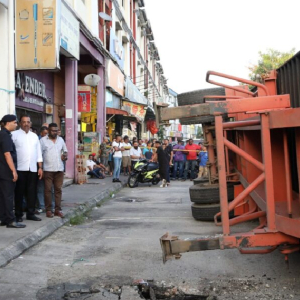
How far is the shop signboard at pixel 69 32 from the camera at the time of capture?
1222cm

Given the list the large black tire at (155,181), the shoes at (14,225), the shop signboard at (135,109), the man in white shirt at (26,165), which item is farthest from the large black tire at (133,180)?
the shoes at (14,225)

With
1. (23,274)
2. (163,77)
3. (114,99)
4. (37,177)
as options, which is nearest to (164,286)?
(23,274)

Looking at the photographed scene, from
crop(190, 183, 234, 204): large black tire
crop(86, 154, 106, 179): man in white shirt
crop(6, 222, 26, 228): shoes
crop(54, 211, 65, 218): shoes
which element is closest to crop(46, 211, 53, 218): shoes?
crop(54, 211, 65, 218): shoes

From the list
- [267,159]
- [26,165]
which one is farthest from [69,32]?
[267,159]

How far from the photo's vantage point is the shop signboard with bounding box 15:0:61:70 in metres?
10.7

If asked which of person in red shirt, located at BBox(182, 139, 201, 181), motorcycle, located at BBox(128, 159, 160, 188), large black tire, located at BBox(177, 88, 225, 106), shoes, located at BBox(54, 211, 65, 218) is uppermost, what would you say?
large black tire, located at BBox(177, 88, 225, 106)

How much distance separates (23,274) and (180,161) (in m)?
14.6

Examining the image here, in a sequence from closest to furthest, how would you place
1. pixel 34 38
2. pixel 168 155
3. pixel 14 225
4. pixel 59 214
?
pixel 14 225
pixel 59 214
pixel 34 38
pixel 168 155

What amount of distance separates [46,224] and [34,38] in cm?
487

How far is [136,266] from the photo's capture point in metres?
5.66

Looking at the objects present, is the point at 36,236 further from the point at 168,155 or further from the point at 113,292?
the point at 168,155

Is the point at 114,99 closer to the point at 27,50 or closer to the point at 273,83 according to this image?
the point at 27,50

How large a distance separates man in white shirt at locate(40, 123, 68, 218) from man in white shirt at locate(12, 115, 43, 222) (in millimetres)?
380

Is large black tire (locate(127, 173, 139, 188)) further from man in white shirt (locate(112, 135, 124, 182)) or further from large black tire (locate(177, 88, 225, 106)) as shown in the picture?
large black tire (locate(177, 88, 225, 106))
